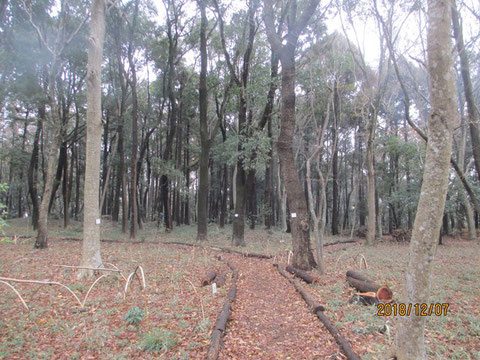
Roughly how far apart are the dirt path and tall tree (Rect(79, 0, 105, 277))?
3.72m

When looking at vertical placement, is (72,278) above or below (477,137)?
below

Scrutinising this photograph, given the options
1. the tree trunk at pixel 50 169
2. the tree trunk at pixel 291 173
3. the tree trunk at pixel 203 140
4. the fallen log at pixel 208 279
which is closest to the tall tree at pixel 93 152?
the fallen log at pixel 208 279

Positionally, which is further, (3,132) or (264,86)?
(3,132)

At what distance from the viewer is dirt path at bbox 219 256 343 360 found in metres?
3.63

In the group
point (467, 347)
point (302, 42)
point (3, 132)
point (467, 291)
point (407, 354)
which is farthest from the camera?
point (3, 132)

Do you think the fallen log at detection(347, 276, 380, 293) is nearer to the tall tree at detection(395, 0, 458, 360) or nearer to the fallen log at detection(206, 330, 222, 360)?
the tall tree at detection(395, 0, 458, 360)

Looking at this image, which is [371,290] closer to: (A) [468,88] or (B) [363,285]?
(B) [363,285]

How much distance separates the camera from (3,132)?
23781 mm

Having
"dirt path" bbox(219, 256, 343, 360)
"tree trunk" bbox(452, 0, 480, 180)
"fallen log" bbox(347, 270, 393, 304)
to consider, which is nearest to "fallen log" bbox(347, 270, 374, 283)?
"fallen log" bbox(347, 270, 393, 304)

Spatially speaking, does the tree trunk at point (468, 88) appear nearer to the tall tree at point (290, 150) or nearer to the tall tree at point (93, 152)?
the tall tree at point (290, 150)

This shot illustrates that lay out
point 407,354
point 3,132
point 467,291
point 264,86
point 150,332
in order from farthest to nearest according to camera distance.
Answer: point 3,132 → point 264,86 → point 467,291 → point 150,332 → point 407,354

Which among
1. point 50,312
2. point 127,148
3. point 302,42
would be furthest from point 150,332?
point 127,148

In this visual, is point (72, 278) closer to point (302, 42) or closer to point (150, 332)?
point (150, 332)

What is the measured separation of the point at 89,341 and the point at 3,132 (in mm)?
27297
